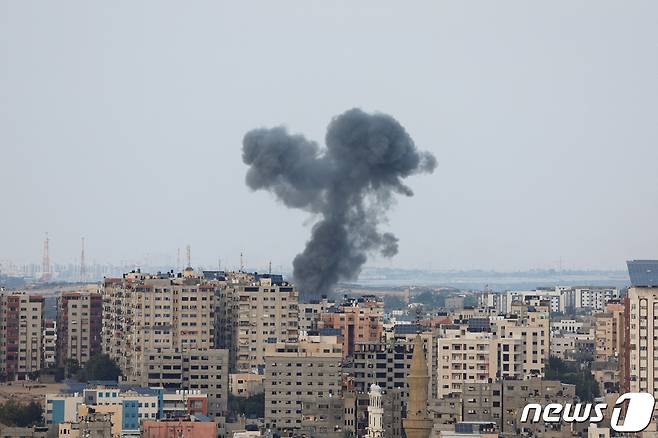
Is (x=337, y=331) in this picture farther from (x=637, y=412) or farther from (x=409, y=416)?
(x=637, y=412)

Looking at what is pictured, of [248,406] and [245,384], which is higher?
[245,384]

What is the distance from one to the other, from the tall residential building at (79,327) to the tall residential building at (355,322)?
9537mm

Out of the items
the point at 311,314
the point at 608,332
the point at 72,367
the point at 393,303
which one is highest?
the point at 393,303

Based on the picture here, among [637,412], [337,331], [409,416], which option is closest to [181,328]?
[337,331]

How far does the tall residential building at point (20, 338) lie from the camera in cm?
10156

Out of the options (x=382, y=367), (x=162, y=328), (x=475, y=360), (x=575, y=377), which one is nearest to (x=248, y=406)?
(x=382, y=367)

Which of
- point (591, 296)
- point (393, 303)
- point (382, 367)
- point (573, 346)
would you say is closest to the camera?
point (382, 367)

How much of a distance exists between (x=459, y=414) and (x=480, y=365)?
42.5 feet

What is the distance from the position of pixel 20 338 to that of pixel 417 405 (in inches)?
1325

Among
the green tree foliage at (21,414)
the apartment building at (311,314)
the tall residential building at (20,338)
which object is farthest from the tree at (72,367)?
the green tree foliage at (21,414)

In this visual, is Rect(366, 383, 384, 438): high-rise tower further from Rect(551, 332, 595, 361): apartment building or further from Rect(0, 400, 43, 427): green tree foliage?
Rect(551, 332, 595, 361): apartment building

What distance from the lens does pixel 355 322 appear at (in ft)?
333

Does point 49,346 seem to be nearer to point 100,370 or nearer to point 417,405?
point 100,370

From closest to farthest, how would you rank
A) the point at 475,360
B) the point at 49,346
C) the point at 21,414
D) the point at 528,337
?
the point at 21,414
the point at 475,360
the point at 528,337
the point at 49,346
